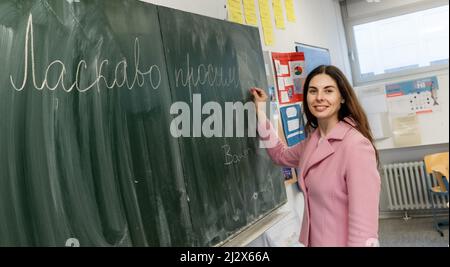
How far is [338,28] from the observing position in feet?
9.22

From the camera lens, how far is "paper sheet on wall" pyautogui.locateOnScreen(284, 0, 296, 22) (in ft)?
7.32

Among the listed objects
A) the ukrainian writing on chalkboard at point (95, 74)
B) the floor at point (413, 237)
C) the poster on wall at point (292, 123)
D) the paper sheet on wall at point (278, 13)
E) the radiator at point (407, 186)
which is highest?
the paper sheet on wall at point (278, 13)

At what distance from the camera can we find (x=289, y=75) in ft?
6.79

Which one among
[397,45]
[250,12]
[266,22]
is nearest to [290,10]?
[266,22]

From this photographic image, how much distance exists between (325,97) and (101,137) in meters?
0.75

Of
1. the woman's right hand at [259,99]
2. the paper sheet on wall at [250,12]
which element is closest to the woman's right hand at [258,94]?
the woman's right hand at [259,99]

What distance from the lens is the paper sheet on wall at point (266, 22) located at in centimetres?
190

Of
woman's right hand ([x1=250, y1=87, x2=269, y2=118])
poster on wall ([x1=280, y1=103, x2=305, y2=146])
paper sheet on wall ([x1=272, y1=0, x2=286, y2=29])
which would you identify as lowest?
poster on wall ([x1=280, y1=103, x2=305, y2=146])

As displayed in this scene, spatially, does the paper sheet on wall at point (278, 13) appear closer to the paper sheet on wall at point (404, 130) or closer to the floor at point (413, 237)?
the paper sheet on wall at point (404, 130)

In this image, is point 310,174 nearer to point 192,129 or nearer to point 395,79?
point 192,129

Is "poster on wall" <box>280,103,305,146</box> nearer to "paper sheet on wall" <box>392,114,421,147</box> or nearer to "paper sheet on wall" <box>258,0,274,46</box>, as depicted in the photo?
"paper sheet on wall" <box>258,0,274,46</box>

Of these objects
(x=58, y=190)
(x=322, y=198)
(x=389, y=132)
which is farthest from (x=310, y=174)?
(x=389, y=132)

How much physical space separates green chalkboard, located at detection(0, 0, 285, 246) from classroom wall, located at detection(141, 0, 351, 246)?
0.35 metres

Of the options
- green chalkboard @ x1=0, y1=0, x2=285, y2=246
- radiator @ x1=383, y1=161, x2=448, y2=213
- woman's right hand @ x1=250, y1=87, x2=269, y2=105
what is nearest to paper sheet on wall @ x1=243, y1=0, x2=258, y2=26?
woman's right hand @ x1=250, y1=87, x2=269, y2=105
